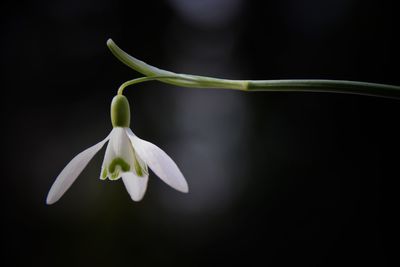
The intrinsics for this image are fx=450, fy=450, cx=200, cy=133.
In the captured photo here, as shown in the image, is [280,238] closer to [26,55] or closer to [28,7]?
[26,55]

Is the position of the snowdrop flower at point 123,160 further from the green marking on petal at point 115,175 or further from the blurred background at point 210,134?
the blurred background at point 210,134

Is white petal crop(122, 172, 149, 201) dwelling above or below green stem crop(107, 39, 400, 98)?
below

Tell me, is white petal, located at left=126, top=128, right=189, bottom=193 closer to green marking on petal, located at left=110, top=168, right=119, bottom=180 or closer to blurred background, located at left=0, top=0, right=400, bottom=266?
green marking on petal, located at left=110, top=168, right=119, bottom=180

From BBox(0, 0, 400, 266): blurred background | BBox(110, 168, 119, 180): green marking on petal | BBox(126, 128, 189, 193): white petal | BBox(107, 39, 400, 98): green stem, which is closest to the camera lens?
BBox(107, 39, 400, 98): green stem

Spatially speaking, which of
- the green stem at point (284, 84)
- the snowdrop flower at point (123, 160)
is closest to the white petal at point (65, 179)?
the snowdrop flower at point (123, 160)

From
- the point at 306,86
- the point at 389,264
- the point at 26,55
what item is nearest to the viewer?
the point at 306,86

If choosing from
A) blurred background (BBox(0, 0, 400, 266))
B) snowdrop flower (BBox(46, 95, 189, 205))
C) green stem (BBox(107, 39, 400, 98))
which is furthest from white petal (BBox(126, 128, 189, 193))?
blurred background (BBox(0, 0, 400, 266))

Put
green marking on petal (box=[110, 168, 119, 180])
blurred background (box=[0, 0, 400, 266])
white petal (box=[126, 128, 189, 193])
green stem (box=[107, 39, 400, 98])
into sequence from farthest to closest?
blurred background (box=[0, 0, 400, 266])
green marking on petal (box=[110, 168, 119, 180])
white petal (box=[126, 128, 189, 193])
green stem (box=[107, 39, 400, 98])

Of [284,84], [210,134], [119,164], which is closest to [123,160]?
[119,164]

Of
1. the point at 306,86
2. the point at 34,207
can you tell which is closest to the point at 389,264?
the point at 34,207
